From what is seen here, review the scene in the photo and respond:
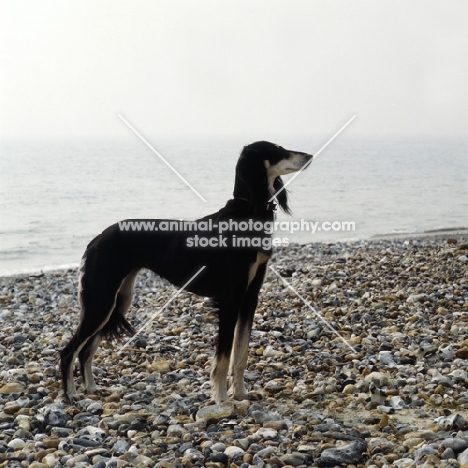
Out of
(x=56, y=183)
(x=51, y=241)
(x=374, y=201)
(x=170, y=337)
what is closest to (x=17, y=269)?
(x=51, y=241)

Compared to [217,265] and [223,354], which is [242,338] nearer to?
[223,354]

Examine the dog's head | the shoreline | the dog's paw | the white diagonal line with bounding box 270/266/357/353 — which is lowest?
the shoreline

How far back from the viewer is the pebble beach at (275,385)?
13.6 ft

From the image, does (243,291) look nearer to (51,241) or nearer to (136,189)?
(51,241)

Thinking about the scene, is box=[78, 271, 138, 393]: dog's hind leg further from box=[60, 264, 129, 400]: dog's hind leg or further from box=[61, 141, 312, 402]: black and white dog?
box=[60, 264, 129, 400]: dog's hind leg

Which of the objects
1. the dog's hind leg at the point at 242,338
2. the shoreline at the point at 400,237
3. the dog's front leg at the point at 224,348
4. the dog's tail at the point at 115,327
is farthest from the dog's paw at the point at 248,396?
the shoreline at the point at 400,237

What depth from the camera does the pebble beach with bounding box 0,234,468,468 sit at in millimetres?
4137

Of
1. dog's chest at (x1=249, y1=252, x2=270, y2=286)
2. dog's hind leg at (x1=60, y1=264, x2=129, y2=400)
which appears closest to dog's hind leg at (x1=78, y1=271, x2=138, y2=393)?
dog's hind leg at (x1=60, y1=264, x2=129, y2=400)

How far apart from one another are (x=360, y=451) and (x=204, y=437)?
98cm

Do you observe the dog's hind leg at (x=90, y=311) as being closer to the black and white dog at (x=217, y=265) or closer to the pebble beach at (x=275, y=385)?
the black and white dog at (x=217, y=265)

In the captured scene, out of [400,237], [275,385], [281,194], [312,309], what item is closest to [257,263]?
[281,194]

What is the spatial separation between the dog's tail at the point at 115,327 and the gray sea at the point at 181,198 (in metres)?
5.65

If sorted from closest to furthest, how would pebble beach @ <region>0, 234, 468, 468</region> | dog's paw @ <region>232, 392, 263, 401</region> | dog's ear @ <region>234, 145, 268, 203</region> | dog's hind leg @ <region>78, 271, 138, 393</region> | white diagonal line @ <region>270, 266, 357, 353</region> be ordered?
pebble beach @ <region>0, 234, 468, 468</region>
dog's ear @ <region>234, 145, 268, 203</region>
dog's paw @ <region>232, 392, 263, 401</region>
dog's hind leg @ <region>78, 271, 138, 393</region>
white diagonal line @ <region>270, 266, 357, 353</region>

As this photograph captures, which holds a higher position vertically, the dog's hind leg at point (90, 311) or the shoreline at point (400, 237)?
the dog's hind leg at point (90, 311)
